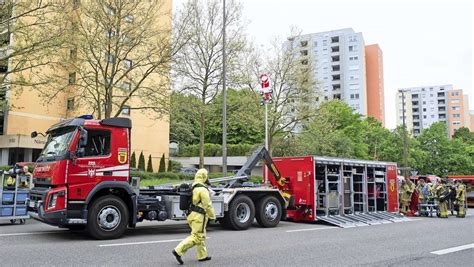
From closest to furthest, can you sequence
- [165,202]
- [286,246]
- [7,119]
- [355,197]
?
[286,246], [165,202], [355,197], [7,119]

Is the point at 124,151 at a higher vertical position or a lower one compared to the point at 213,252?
higher

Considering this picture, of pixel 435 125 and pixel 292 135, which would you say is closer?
pixel 292 135

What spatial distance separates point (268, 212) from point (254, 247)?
13.1 feet

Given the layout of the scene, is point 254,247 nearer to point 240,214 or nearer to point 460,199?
point 240,214

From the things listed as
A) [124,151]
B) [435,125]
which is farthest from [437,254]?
[435,125]

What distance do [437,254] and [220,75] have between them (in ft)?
61.5

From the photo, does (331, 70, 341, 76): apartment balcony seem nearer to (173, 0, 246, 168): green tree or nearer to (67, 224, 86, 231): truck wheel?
(173, 0, 246, 168): green tree

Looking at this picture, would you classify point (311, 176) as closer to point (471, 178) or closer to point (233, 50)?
point (233, 50)

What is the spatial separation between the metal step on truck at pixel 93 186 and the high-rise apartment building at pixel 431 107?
130117 mm

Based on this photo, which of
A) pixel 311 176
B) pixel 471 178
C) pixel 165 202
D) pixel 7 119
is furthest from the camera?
pixel 7 119

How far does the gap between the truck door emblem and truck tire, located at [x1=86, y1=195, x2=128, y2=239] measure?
0.88 metres

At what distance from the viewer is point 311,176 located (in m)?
13.6

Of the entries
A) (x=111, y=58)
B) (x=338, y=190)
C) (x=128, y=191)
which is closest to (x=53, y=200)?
(x=128, y=191)

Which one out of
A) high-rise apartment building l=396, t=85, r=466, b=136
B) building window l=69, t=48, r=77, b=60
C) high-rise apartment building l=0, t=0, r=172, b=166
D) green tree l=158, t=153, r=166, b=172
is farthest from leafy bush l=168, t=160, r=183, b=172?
high-rise apartment building l=396, t=85, r=466, b=136
